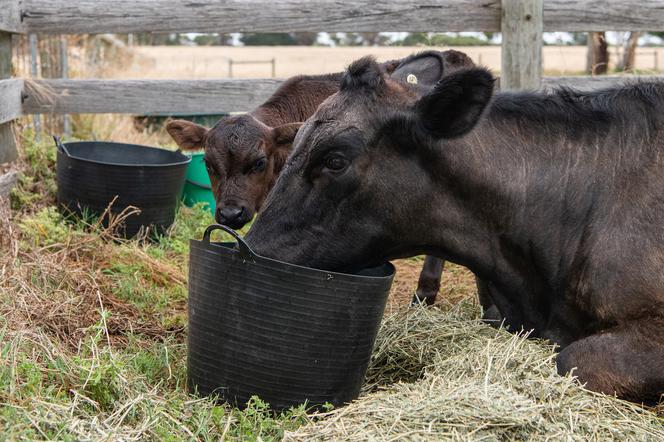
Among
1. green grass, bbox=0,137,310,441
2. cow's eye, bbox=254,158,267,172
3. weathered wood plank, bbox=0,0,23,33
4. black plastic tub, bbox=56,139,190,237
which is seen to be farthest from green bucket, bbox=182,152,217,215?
weathered wood plank, bbox=0,0,23,33

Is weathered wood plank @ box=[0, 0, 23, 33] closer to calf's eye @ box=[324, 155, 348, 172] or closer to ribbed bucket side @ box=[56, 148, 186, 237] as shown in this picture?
ribbed bucket side @ box=[56, 148, 186, 237]

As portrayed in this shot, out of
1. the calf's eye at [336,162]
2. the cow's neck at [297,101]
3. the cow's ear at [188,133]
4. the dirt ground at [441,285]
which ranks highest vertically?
the calf's eye at [336,162]

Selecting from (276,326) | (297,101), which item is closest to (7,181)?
(297,101)

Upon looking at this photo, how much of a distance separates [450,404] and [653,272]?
4.04 ft

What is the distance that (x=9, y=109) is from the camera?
8.24m

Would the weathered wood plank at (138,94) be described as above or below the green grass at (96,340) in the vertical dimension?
above

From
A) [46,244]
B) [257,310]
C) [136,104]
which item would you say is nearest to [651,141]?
[257,310]

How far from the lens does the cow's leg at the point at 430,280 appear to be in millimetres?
6219

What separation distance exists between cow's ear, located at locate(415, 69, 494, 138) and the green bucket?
16.8 feet

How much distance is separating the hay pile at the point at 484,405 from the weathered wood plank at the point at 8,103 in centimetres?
536

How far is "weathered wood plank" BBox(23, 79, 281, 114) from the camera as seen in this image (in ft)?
29.1

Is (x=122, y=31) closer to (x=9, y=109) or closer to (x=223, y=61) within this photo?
(x=9, y=109)

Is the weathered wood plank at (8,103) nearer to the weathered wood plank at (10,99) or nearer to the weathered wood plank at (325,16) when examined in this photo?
the weathered wood plank at (10,99)

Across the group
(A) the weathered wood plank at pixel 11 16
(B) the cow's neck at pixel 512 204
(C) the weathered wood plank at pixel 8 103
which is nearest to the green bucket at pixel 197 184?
(C) the weathered wood plank at pixel 8 103
